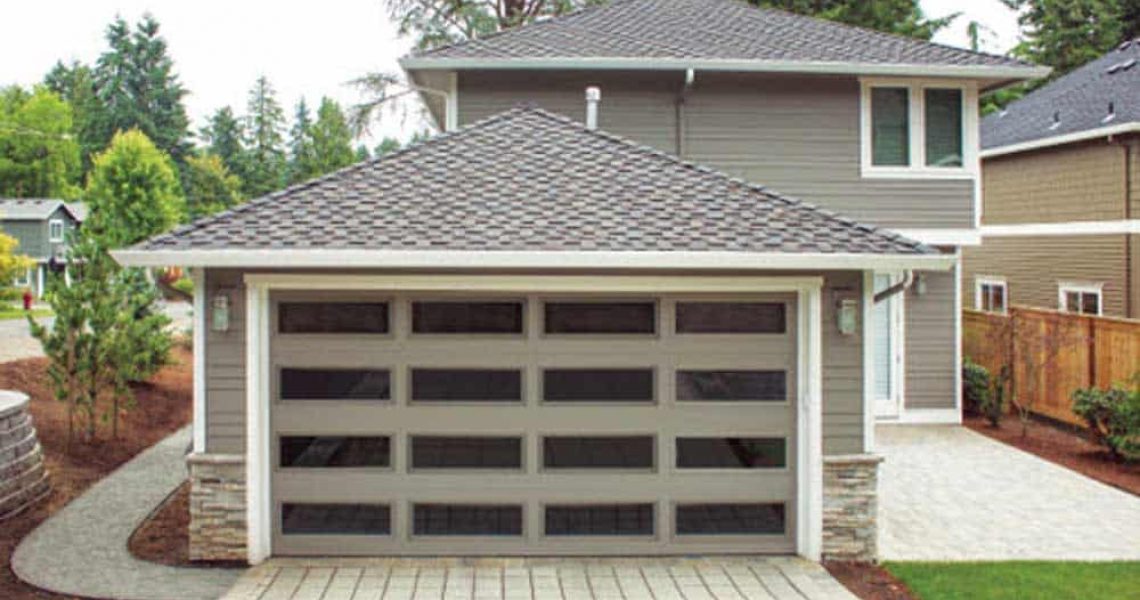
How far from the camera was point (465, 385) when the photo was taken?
7.61 metres

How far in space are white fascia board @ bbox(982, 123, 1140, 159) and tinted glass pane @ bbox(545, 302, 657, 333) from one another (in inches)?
440

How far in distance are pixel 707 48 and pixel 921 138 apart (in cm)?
316

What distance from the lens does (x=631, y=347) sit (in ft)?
25.1

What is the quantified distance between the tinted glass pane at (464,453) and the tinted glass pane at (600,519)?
52 centimetres

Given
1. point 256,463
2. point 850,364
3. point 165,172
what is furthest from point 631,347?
point 165,172

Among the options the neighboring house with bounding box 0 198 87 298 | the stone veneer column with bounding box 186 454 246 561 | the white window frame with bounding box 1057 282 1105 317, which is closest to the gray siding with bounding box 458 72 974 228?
the white window frame with bounding box 1057 282 1105 317

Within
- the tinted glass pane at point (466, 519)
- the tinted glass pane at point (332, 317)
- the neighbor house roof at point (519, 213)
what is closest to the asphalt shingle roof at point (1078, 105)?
the neighbor house roof at point (519, 213)

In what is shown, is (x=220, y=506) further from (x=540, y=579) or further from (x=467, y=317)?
(x=540, y=579)

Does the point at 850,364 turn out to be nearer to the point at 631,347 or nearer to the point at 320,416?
the point at 631,347

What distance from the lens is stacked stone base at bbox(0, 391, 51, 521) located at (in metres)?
8.79

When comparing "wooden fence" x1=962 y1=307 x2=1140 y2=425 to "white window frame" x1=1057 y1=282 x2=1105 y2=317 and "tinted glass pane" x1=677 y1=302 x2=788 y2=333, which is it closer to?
"white window frame" x1=1057 y1=282 x2=1105 y2=317

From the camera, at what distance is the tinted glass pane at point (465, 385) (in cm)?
759

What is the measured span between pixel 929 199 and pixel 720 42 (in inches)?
141

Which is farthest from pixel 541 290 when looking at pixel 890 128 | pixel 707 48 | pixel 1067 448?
pixel 1067 448
